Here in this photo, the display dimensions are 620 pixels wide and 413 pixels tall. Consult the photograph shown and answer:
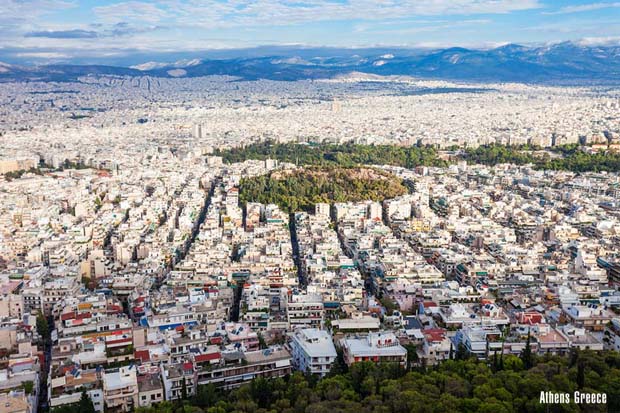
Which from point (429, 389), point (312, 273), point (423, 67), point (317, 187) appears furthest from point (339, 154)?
point (423, 67)

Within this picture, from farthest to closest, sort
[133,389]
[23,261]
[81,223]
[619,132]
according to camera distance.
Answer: [619,132]
[81,223]
[23,261]
[133,389]

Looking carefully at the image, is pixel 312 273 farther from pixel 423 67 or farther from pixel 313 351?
pixel 423 67

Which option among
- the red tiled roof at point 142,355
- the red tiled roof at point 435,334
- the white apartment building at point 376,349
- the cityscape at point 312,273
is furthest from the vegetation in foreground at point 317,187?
the red tiled roof at point 142,355

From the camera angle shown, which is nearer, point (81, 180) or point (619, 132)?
point (81, 180)

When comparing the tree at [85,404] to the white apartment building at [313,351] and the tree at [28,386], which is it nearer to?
the tree at [28,386]

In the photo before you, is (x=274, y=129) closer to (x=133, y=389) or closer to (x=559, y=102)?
(x=559, y=102)

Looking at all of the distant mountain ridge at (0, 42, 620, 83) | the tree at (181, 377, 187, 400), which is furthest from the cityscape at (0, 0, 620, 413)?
the distant mountain ridge at (0, 42, 620, 83)

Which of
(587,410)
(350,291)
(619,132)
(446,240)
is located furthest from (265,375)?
(619,132)
